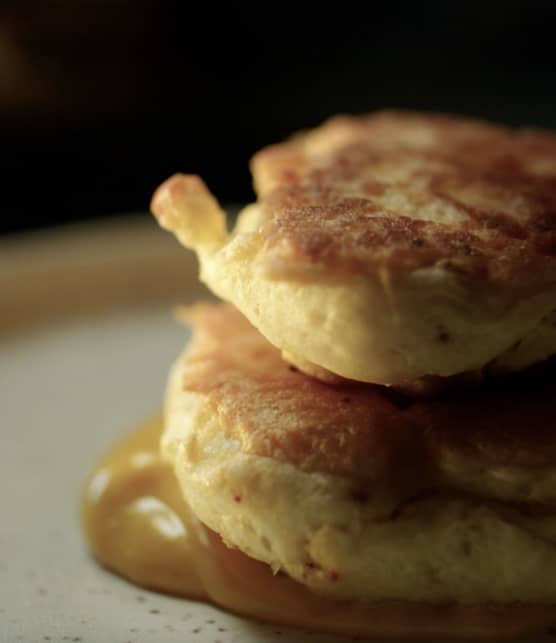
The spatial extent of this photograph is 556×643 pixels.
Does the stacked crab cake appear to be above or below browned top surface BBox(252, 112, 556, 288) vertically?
below

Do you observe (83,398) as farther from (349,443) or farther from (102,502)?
(349,443)

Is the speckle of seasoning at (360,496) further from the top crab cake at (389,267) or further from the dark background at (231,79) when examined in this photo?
the dark background at (231,79)

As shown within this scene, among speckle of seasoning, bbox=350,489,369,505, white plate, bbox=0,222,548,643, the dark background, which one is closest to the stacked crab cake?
speckle of seasoning, bbox=350,489,369,505

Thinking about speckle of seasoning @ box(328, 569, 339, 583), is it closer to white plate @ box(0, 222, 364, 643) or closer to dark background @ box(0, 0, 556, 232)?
white plate @ box(0, 222, 364, 643)

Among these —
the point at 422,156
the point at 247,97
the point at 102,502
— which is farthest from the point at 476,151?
the point at 247,97

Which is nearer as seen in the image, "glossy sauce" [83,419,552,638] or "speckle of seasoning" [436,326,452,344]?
"speckle of seasoning" [436,326,452,344]

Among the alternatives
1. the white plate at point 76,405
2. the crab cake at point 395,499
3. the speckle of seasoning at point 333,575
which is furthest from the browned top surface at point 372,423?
the white plate at point 76,405

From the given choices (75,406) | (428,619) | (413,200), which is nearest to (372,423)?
(428,619)

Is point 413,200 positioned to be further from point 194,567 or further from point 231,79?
point 231,79
